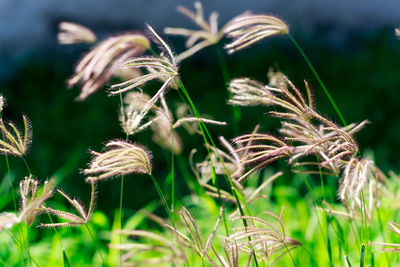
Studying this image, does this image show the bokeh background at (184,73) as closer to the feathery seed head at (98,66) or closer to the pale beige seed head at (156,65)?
the feathery seed head at (98,66)

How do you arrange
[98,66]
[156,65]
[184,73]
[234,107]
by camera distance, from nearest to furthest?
[156,65]
[98,66]
[234,107]
[184,73]

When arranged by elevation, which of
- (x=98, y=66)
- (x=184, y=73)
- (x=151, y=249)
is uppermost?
(x=98, y=66)

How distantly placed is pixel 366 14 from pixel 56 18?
13.1 feet

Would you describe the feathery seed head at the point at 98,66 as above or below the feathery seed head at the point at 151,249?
above

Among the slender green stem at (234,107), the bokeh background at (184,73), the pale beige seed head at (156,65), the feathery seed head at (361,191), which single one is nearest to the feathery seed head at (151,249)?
the pale beige seed head at (156,65)

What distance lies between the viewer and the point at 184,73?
19.3 feet

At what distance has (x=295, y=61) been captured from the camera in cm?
595

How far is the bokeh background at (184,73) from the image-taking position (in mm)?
4172

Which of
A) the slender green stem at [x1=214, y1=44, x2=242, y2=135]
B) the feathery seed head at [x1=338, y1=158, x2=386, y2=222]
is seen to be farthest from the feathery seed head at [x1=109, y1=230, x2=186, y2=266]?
the slender green stem at [x1=214, y1=44, x2=242, y2=135]

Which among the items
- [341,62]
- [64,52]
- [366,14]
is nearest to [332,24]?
[366,14]

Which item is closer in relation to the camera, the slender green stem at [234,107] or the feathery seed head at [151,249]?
the feathery seed head at [151,249]

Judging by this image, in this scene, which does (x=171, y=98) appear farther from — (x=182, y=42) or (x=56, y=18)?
(x=56, y=18)

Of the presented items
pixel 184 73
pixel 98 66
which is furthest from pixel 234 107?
pixel 184 73

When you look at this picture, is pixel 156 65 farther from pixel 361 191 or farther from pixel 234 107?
pixel 234 107
